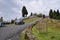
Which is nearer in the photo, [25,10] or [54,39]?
[54,39]

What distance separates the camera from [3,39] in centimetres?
2525

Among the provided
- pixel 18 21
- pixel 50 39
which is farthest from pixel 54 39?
pixel 18 21

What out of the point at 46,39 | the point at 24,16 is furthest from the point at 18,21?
the point at 24,16

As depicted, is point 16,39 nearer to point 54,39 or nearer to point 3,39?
point 3,39

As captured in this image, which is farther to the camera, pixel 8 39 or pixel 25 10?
pixel 25 10

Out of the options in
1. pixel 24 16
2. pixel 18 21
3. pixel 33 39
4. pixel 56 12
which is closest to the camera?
pixel 33 39

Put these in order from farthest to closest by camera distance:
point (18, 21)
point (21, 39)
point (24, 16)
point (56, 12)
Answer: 1. point (24, 16)
2. point (56, 12)
3. point (18, 21)
4. point (21, 39)

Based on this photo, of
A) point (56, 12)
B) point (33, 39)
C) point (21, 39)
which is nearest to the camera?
point (33, 39)

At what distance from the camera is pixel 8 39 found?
25.3m

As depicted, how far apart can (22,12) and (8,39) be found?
105389 mm

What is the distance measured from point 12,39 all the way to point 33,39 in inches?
342

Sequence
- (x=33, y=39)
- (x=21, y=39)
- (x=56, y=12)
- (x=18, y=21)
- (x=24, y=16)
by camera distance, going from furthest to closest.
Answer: (x=24, y=16)
(x=56, y=12)
(x=18, y=21)
(x=21, y=39)
(x=33, y=39)

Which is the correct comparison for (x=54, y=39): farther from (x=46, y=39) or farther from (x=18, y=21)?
(x=18, y=21)

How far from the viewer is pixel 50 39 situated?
86.6ft
